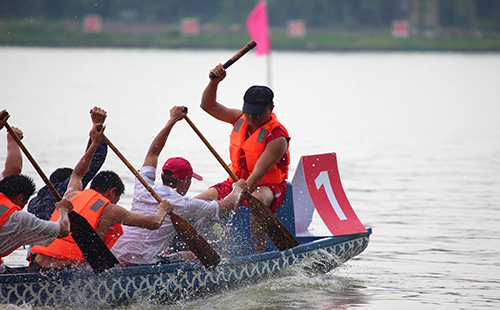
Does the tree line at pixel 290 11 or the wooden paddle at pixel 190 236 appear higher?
the tree line at pixel 290 11

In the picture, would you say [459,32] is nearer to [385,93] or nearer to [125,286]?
[385,93]

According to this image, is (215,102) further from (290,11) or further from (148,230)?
(290,11)

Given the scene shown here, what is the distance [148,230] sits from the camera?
250 inches

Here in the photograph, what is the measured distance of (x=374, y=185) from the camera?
13.2 meters

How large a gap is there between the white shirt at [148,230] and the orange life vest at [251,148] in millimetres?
975

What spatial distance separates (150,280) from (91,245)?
0.72m

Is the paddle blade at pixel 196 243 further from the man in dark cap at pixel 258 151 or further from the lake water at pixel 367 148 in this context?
the man in dark cap at pixel 258 151

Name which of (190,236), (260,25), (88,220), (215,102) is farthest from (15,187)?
(260,25)

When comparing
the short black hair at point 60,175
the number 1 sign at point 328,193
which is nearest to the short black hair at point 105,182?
the short black hair at point 60,175

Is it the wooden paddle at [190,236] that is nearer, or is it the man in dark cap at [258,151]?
the wooden paddle at [190,236]

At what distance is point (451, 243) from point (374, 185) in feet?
12.3

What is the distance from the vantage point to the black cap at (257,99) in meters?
7.08

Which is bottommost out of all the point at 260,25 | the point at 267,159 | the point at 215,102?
the point at 267,159

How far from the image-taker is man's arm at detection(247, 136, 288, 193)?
22.9 feet
